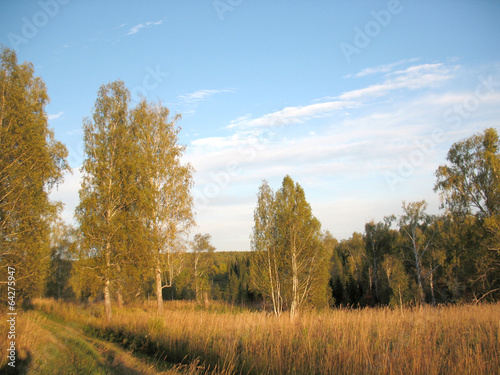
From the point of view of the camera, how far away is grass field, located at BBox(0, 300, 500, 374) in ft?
15.1

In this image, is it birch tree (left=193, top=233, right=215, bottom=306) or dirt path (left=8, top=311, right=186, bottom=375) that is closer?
dirt path (left=8, top=311, right=186, bottom=375)

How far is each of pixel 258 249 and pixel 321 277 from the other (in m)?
7.33

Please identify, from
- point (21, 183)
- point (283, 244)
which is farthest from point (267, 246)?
point (21, 183)

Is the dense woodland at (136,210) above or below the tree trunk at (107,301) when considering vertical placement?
above

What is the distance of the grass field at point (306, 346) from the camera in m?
4.60

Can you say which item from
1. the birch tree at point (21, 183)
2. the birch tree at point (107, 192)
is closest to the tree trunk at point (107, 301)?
the birch tree at point (107, 192)

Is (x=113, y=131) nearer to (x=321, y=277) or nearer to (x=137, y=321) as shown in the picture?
(x=137, y=321)

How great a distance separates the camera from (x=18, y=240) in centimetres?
1183

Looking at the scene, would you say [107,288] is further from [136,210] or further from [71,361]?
[71,361]

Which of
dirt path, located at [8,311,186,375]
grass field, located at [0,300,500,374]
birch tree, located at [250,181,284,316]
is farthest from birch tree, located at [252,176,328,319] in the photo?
dirt path, located at [8,311,186,375]

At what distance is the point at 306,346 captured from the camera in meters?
5.90

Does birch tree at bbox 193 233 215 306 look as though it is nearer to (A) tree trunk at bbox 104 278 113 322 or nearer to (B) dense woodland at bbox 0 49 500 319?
(B) dense woodland at bbox 0 49 500 319

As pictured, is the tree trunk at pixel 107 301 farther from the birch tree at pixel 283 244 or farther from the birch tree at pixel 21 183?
the birch tree at pixel 283 244

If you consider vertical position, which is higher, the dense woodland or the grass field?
the dense woodland
